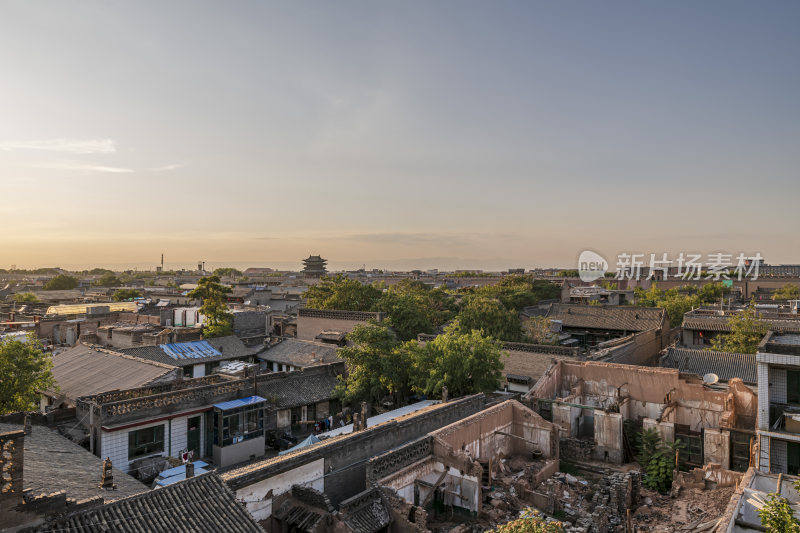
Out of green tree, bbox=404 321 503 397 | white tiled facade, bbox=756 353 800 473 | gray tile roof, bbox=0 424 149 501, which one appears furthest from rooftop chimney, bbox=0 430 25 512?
white tiled facade, bbox=756 353 800 473

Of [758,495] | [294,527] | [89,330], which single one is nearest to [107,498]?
[294,527]

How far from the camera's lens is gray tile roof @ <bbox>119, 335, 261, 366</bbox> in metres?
24.6

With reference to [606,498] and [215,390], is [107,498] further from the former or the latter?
[606,498]

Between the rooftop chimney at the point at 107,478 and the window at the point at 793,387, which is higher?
the window at the point at 793,387

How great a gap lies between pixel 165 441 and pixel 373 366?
27.9 feet

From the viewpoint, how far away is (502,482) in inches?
593

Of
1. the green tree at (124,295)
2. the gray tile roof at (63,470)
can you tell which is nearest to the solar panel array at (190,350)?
the gray tile roof at (63,470)

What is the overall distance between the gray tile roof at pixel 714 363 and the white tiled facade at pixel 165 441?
22.5 m

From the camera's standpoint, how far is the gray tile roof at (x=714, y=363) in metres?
24.0

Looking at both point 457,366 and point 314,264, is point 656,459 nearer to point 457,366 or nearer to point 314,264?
point 457,366

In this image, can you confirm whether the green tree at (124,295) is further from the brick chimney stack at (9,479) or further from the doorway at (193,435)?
the brick chimney stack at (9,479)

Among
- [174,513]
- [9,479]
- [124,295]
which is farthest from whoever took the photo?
[124,295]

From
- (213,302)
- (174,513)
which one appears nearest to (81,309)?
(213,302)

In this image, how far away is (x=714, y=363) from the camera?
83.4 feet
